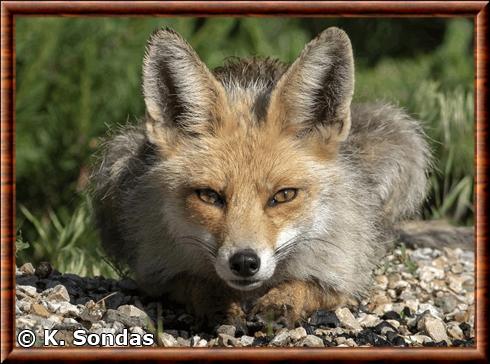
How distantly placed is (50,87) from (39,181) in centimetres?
169

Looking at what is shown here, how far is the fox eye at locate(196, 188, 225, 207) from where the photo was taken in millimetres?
6465

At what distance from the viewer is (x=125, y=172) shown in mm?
7934

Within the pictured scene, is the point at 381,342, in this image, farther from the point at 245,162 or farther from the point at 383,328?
the point at 245,162

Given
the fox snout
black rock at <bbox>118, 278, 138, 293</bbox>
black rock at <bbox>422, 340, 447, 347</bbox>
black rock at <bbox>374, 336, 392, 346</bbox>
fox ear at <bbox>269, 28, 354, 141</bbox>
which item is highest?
fox ear at <bbox>269, 28, 354, 141</bbox>

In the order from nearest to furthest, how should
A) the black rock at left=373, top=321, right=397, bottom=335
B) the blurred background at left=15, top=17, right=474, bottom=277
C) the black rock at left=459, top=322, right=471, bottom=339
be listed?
1. the black rock at left=373, top=321, right=397, bottom=335
2. the black rock at left=459, top=322, right=471, bottom=339
3. the blurred background at left=15, top=17, right=474, bottom=277

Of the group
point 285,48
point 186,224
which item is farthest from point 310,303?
point 285,48

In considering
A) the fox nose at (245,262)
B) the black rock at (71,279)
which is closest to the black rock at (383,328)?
the fox nose at (245,262)

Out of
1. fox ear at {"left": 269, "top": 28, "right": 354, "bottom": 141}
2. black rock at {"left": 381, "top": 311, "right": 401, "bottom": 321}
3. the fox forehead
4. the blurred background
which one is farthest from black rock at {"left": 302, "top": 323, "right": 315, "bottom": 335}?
the blurred background

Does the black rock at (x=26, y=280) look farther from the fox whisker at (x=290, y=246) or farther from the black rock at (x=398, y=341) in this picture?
the black rock at (x=398, y=341)

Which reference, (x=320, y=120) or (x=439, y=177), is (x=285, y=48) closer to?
(x=439, y=177)

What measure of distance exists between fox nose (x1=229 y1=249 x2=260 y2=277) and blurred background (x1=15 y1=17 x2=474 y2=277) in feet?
15.1

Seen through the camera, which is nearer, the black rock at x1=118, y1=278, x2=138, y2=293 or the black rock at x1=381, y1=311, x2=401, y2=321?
the black rock at x1=381, y1=311, x2=401, y2=321

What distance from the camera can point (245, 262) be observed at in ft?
19.8

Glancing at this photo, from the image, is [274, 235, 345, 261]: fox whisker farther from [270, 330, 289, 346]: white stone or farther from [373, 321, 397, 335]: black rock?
[373, 321, 397, 335]: black rock
